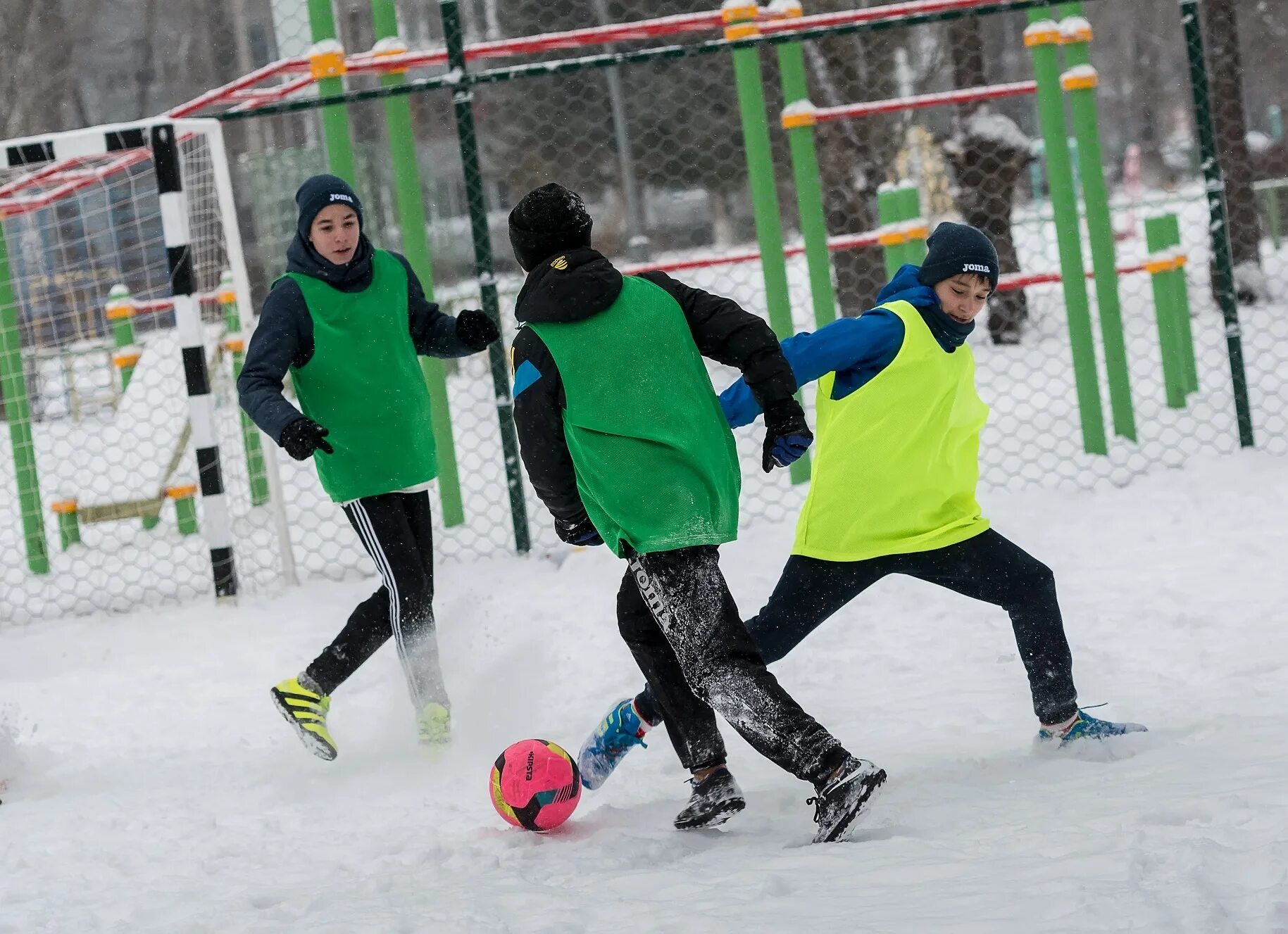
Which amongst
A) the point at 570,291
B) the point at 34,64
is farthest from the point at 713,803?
the point at 34,64

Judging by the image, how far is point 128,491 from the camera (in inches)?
383

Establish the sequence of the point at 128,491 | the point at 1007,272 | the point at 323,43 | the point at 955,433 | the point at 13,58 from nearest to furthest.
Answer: the point at 955,433
the point at 323,43
the point at 128,491
the point at 1007,272
the point at 13,58

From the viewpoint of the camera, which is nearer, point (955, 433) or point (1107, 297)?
point (955, 433)

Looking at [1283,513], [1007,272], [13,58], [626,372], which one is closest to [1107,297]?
[1283,513]

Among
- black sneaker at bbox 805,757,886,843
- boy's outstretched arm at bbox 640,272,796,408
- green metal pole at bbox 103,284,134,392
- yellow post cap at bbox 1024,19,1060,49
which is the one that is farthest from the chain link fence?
black sneaker at bbox 805,757,886,843

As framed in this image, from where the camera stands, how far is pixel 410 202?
6684 mm

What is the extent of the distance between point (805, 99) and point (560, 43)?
1.22 m

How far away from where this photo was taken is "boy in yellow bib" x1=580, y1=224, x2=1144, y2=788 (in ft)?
10.9

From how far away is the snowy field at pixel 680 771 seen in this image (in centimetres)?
250

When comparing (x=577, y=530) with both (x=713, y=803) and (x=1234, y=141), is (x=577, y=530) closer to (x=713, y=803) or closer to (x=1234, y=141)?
(x=713, y=803)

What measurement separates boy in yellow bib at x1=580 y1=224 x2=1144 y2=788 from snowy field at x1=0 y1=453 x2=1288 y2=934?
249 mm

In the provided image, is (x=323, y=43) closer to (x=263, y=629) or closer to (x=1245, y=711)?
(x=263, y=629)

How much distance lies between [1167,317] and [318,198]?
6.07 meters

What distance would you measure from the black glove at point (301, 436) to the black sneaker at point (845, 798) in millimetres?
1474
